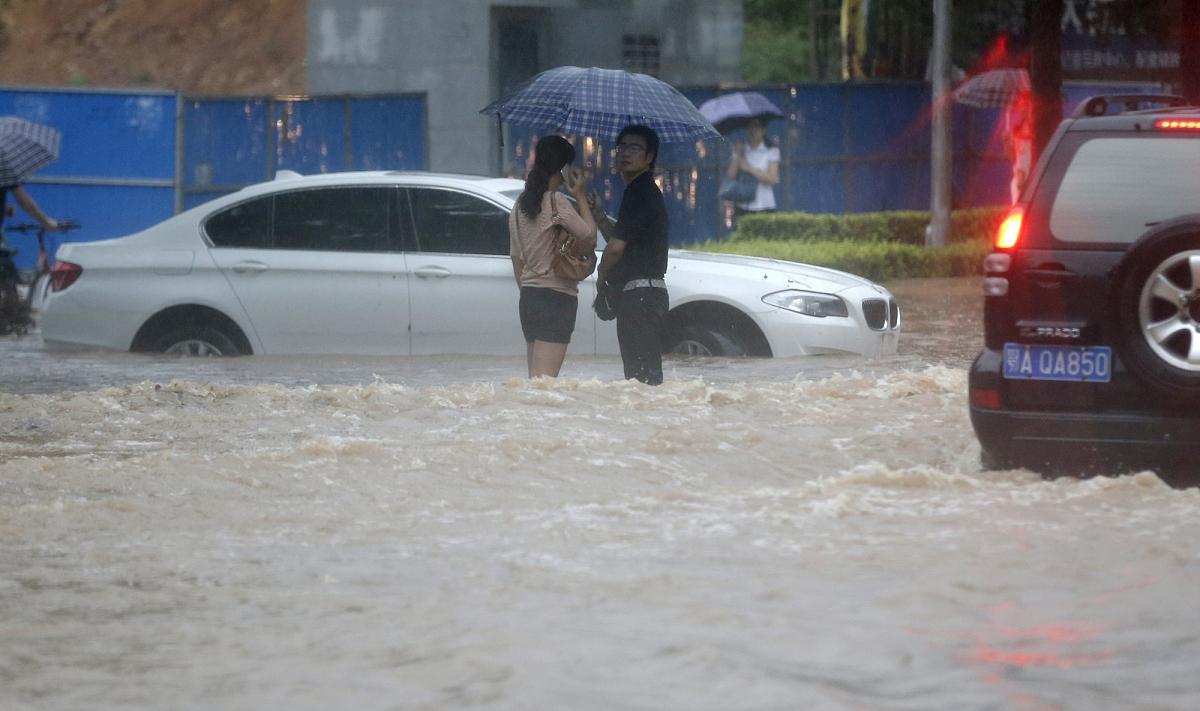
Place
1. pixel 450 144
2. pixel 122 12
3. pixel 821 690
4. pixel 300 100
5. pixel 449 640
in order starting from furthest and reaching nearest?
pixel 122 12 → pixel 450 144 → pixel 300 100 → pixel 449 640 → pixel 821 690

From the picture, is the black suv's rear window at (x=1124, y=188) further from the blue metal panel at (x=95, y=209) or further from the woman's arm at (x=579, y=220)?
the blue metal panel at (x=95, y=209)

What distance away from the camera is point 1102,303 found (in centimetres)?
677

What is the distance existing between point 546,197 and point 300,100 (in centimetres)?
1328

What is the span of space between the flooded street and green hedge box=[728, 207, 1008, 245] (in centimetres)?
1142

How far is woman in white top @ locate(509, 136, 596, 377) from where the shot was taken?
30.8ft

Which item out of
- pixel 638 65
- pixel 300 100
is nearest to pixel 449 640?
pixel 300 100

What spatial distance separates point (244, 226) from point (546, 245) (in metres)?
3.50

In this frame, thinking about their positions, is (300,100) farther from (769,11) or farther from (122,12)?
(122,12)

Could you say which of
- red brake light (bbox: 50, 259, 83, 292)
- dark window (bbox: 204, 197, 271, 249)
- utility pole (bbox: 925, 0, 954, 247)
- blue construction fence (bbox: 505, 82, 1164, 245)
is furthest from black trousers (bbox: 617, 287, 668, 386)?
utility pole (bbox: 925, 0, 954, 247)

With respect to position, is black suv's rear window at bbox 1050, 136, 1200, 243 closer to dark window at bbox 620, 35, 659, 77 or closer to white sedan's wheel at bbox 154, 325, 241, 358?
white sedan's wheel at bbox 154, 325, 241, 358

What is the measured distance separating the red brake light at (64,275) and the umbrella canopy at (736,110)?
10.4 metres

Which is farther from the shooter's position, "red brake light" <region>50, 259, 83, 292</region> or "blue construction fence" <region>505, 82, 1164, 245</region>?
"blue construction fence" <region>505, 82, 1164, 245</region>

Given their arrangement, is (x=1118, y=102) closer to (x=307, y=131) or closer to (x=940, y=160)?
(x=307, y=131)

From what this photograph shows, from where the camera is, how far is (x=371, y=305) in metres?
12.0
